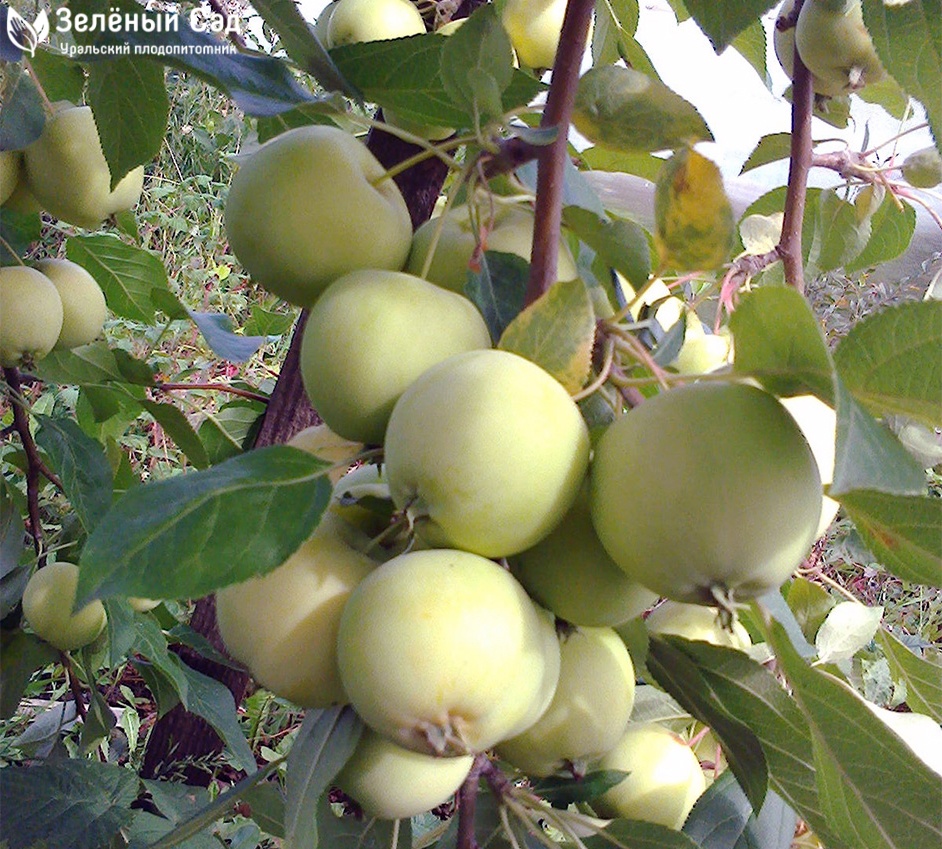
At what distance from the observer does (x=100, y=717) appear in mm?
778

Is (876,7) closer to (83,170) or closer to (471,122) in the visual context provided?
(471,122)

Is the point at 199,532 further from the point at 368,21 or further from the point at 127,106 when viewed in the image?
the point at 368,21

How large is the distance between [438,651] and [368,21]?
0.53 m

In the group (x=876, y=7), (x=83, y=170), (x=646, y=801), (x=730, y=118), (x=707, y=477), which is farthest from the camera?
(x=730, y=118)

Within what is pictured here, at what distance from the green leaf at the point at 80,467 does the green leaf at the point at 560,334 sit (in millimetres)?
378

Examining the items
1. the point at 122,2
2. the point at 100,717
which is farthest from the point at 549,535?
the point at 100,717

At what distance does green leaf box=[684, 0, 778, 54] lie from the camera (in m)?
0.40

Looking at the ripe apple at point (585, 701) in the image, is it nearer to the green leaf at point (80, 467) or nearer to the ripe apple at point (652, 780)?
the ripe apple at point (652, 780)

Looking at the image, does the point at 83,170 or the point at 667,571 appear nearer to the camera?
the point at 667,571

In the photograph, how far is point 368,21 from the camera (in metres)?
0.69

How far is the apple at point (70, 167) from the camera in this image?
711mm

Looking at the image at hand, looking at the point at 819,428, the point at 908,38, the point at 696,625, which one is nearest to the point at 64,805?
the point at 696,625

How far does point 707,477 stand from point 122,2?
1.28 feet

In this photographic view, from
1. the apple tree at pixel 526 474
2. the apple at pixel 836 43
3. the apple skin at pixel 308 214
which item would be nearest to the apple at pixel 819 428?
the apple tree at pixel 526 474
